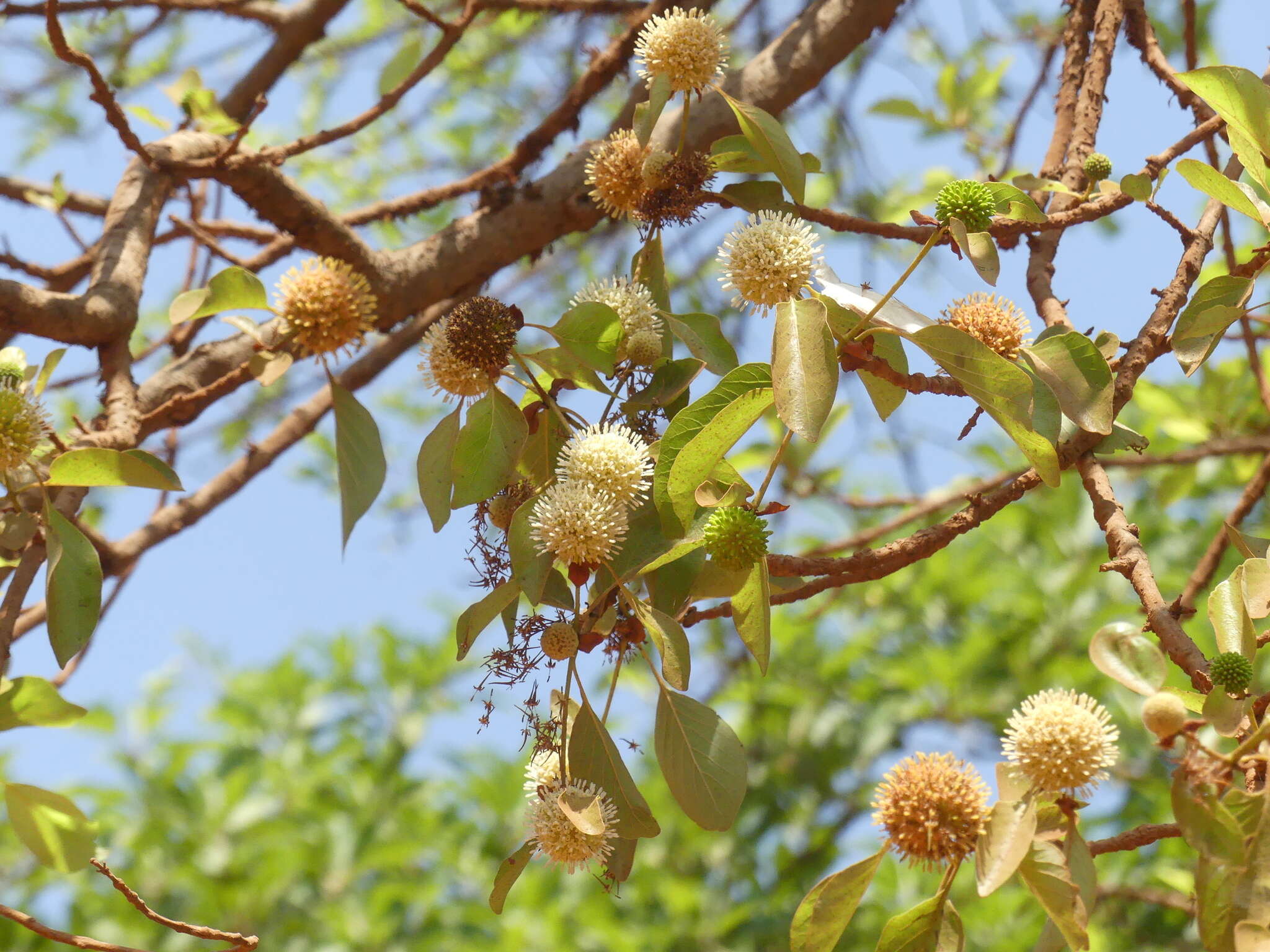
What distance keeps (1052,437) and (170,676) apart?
4.61 meters

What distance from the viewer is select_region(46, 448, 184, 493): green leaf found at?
1.10 meters

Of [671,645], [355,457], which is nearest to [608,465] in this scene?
[671,645]

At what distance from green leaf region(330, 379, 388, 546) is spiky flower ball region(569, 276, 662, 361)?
24cm

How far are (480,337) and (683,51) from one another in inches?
15.9

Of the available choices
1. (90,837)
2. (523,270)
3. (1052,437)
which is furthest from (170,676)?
(1052,437)

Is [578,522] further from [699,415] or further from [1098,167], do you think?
[1098,167]

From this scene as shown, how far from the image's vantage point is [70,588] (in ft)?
3.59

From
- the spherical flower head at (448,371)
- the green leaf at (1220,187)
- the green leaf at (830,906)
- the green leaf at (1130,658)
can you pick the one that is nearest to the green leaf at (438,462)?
the spherical flower head at (448,371)

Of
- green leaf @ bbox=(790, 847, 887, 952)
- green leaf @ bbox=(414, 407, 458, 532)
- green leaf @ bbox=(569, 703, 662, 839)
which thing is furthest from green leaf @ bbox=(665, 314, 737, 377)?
green leaf @ bbox=(790, 847, 887, 952)

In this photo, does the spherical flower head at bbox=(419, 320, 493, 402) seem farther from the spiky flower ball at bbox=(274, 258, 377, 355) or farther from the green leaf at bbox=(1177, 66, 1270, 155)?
the green leaf at bbox=(1177, 66, 1270, 155)

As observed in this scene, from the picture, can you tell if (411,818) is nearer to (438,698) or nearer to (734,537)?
(438,698)

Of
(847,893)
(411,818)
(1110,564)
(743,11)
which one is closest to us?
(847,893)

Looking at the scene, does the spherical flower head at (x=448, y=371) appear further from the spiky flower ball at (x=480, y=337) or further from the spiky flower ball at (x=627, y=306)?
the spiky flower ball at (x=627, y=306)

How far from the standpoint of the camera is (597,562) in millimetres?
1031
